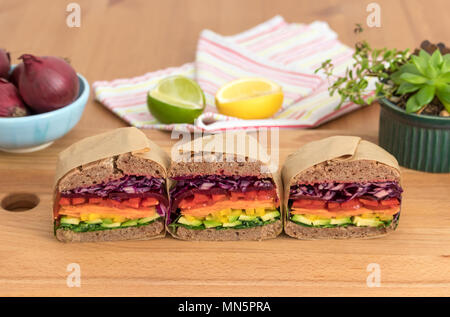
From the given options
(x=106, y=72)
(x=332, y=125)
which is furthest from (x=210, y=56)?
(x=332, y=125)

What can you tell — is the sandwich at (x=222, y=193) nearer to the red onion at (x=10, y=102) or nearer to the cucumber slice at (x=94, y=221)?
the cucumber slice at (x=94, y=221)

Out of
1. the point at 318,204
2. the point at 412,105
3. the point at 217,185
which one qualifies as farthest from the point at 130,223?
the point at 412,105

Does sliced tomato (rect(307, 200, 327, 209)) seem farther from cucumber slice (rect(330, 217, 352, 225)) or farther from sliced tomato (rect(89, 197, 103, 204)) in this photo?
sliced tomato (rect(89, 197, 103, 204))

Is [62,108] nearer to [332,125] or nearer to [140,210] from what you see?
[140,210]

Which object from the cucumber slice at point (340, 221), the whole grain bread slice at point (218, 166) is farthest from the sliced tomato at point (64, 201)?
the cucumber slice at point (340, 221)

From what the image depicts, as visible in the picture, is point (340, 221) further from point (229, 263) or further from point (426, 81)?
point (426, 81)

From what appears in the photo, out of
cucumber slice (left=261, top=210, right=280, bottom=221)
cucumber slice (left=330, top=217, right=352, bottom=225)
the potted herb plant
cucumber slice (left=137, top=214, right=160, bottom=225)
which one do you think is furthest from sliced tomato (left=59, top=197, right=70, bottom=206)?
the potted herb plant
